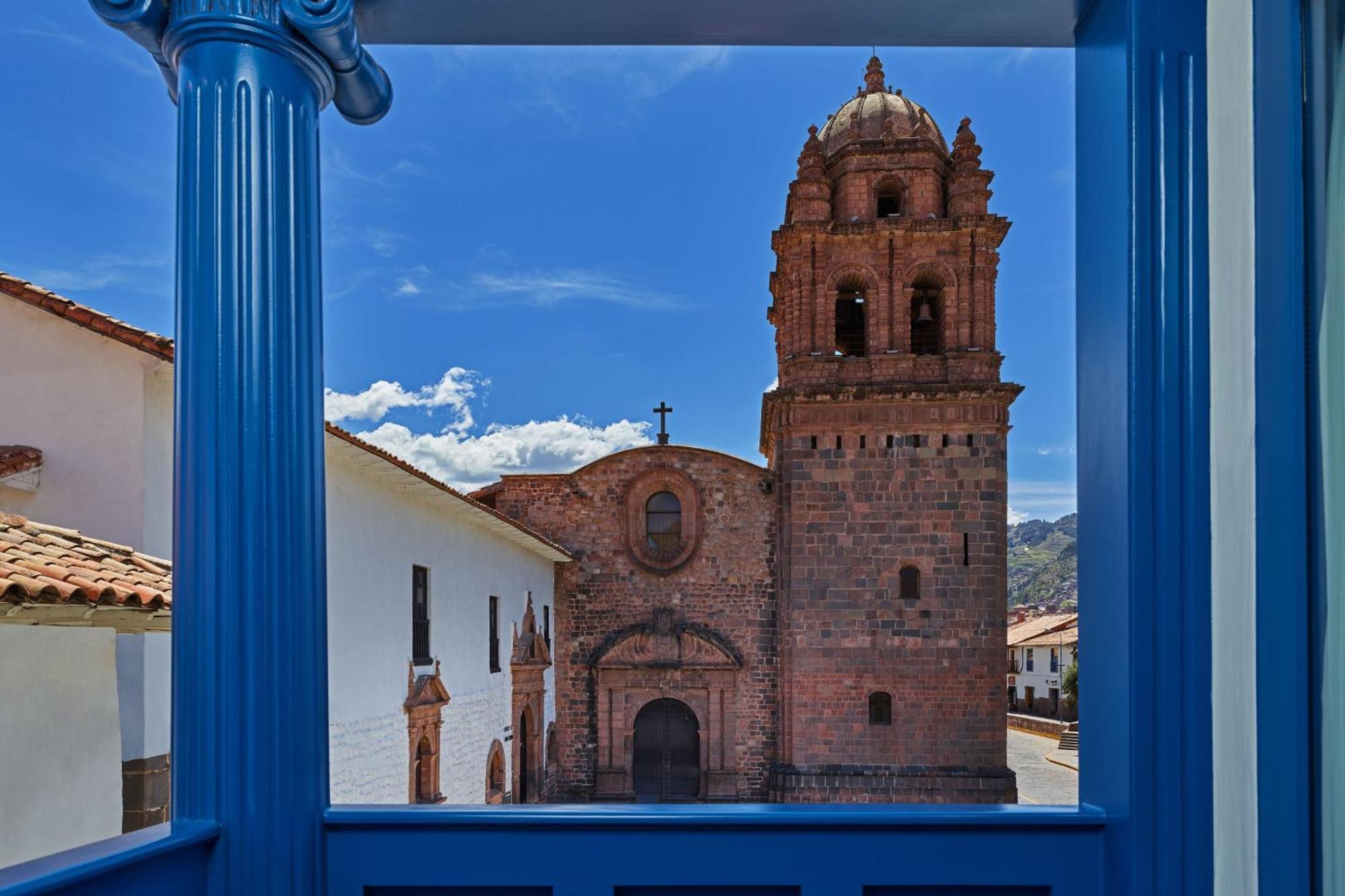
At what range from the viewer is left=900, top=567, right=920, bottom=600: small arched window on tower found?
13281mm

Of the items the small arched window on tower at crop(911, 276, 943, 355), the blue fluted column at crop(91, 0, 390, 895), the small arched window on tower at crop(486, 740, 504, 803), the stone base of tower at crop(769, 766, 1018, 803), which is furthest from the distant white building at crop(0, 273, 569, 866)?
the small arched window on tower at crop(911, 276, 943, 355)

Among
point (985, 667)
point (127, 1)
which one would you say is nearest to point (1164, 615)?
point (127, 1)

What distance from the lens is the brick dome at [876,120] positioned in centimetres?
1399

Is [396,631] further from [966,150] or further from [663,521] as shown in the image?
[966,150]

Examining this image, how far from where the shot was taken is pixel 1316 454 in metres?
1.31

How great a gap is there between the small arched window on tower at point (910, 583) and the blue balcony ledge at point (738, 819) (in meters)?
12.3

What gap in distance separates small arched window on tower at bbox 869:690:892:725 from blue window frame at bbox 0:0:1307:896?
12.4 m

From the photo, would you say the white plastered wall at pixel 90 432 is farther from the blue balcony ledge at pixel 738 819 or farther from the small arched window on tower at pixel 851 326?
the small arched window on tower at pixel 851 326

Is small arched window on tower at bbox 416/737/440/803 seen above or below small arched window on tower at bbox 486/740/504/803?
above

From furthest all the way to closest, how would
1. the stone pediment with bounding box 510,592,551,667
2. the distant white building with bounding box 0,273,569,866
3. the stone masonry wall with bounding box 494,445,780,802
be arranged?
the stone masonry wall with bounding box 494,445,780,802 < the stone pediment with bounding box 510,592,551,667 < the distant white building with bounding box 0,273,569,866

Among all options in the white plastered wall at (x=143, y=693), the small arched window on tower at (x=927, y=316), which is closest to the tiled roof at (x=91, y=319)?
the white plastered wall at (x=143, y=693)

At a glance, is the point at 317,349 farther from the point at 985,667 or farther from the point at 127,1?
the point at 985,667

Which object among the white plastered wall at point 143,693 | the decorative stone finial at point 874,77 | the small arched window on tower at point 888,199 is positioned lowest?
the white plastered wall at point 143,693

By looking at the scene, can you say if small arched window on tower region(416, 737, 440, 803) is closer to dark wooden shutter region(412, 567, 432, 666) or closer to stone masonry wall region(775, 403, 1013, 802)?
dark wooden shutter region(412, 567, 432, 666)
